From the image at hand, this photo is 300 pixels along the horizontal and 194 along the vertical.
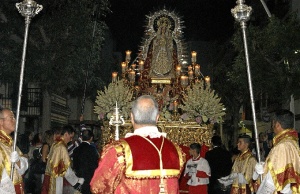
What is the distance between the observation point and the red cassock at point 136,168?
4.73 m

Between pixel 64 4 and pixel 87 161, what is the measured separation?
927 centimetres

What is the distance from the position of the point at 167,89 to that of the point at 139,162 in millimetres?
10847

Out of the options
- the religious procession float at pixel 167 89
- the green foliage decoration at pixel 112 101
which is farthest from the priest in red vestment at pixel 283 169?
the green foliage decoration at pixel 112 101

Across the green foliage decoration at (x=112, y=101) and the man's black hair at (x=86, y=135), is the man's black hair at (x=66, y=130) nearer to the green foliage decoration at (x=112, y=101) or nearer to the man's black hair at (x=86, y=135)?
the man's black hair at (x=86, y=135)

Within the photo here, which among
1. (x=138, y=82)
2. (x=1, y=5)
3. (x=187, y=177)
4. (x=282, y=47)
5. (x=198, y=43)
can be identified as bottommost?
(x=187, y=177)

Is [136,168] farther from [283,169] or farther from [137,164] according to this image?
[283,169]

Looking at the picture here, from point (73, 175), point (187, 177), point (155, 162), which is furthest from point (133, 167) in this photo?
point (187, 177)

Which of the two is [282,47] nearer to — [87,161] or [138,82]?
[138,82]

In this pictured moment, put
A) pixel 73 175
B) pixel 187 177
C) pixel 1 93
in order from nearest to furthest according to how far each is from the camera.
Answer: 1. pixel 73 175
2. pixel 187 177
3. pixel 1 93

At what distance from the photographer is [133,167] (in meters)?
4.84

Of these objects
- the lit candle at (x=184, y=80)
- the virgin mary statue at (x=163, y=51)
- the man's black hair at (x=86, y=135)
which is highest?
the virgin mary statue at (x=163, y=51)

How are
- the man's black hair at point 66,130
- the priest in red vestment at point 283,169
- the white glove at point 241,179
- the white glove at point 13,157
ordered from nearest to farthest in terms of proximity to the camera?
the priest in red vestment at point 283,169 < the white glove at point 13,157 < the white glove at point 241,179 < the man's black hair at point 66,130

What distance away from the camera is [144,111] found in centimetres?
486

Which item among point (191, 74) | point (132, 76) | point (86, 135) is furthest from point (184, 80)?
point (86, 135)
